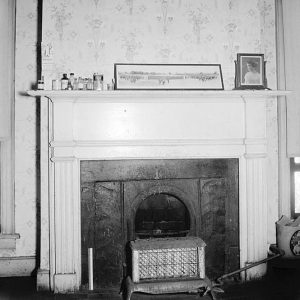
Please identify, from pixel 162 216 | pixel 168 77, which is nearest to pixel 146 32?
pixel 168 77

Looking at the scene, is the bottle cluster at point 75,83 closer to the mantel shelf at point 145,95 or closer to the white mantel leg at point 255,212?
the mantel shelf at point 145,95

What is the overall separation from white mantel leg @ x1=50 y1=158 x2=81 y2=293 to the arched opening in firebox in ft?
2.04

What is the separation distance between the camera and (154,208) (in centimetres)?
375

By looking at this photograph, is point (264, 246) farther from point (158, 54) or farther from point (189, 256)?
point (158, 54)

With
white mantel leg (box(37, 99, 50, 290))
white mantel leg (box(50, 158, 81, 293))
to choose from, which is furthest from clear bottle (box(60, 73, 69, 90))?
white mantel leg (box(50, 158, 81, 293))

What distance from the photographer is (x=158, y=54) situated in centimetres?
370

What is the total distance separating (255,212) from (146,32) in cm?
191

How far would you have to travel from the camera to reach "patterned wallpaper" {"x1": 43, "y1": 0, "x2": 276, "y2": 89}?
141 inches

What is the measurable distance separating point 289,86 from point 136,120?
1747mm

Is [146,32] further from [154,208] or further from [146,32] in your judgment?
[154,208]

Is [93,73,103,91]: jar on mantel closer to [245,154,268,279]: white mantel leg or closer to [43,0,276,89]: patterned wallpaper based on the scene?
[43,0,276,89]: patterned wallpaper

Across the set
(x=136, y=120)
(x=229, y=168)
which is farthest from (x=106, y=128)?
(x=229, y=168)

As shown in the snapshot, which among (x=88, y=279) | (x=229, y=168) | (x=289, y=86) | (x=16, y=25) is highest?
(x=16, y=25)

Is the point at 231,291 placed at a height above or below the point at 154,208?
below
